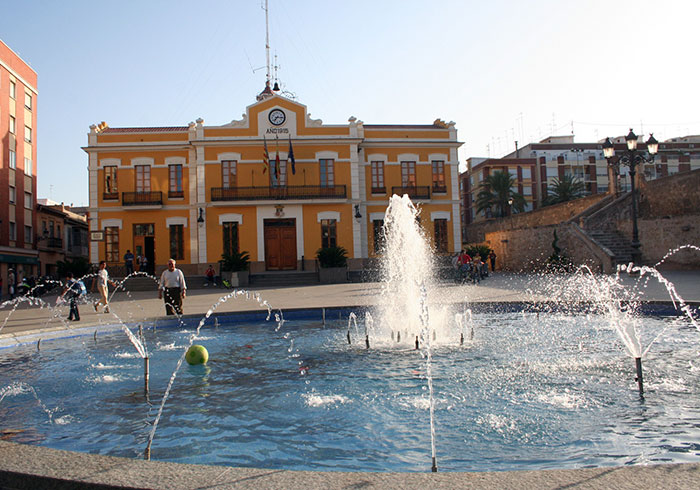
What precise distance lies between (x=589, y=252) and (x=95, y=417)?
21959 mm

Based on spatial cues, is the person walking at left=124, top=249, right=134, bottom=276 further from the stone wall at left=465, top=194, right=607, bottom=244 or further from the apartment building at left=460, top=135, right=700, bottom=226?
the apartment building at left=460, top=135, right=700, bottom=226

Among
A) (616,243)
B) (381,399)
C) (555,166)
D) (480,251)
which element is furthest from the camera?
(555,166)

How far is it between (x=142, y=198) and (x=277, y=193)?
23.8 ft

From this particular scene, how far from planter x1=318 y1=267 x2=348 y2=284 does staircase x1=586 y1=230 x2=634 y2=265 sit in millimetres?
11659

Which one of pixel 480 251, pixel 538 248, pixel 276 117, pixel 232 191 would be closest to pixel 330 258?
pixel 232 191

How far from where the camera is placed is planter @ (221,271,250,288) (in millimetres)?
24547

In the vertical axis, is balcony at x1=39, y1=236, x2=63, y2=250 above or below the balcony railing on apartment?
below

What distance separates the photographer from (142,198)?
28.3m

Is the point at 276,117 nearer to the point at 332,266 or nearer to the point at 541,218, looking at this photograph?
the point at 332,266

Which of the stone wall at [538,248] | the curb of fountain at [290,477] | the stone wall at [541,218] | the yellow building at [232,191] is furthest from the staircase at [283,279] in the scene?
the curb of fountain at [290,477]

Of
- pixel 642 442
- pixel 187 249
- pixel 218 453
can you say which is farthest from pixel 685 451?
pixel 187 249

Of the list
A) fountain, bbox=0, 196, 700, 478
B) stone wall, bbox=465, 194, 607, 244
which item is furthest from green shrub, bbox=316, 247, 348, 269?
fountain, bbox=0, 196, 700, 478

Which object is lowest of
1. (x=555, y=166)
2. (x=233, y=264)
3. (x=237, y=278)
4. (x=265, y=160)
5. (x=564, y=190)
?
(x=237, y=278)

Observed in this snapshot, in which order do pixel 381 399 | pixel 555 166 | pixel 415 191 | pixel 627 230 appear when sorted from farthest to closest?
pixel 555 166, pixel 415 191, pixel 627 230, pixel 381 399
